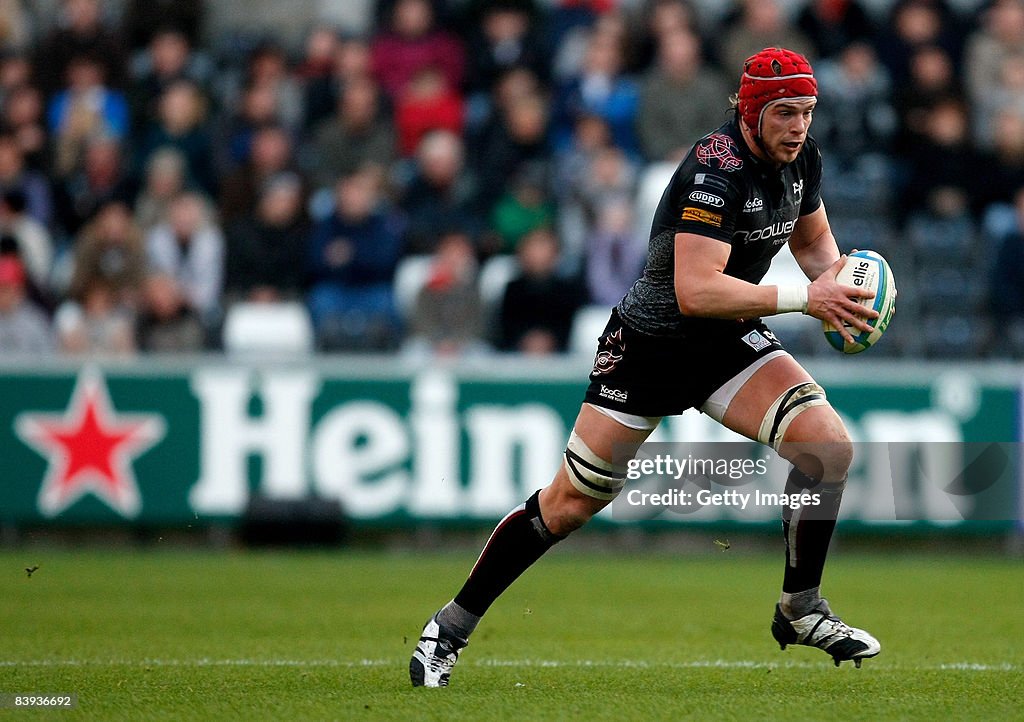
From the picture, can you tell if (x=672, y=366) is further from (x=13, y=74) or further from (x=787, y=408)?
(x=13, y=74)

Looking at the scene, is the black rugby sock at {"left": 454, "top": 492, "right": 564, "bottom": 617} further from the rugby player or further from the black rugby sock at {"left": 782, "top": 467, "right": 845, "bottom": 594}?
the black rugby sock at {"left": 782, "top": 467, "right": 845, "bottom": 594}

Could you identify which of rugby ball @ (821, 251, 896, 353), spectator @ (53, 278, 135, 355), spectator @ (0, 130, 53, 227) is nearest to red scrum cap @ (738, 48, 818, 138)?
rugby ball @ (821, 251, 896, 353)

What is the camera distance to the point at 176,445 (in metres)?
11.8

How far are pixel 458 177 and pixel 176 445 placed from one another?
4.07 metres

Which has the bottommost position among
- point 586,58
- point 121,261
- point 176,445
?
point 176,445

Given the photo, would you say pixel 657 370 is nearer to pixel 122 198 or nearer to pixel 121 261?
pixel 121 261

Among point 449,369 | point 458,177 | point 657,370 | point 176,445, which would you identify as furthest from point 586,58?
point 657,370

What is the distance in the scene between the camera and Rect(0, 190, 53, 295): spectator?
13.7m

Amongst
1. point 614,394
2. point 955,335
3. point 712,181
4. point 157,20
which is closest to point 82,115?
point 157,20

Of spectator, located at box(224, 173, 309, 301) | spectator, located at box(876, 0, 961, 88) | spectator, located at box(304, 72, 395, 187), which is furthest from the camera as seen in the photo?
spectator, located at box(876, 0, 961, 88)

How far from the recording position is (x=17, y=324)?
1270 centimetres

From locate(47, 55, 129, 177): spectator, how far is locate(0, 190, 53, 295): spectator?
0.85 metres

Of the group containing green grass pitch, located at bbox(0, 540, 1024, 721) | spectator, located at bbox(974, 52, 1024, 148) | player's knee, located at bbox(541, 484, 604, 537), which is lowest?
green grass pitch, located at bbox(0, 540, 1024, 721)

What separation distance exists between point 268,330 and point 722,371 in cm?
770
